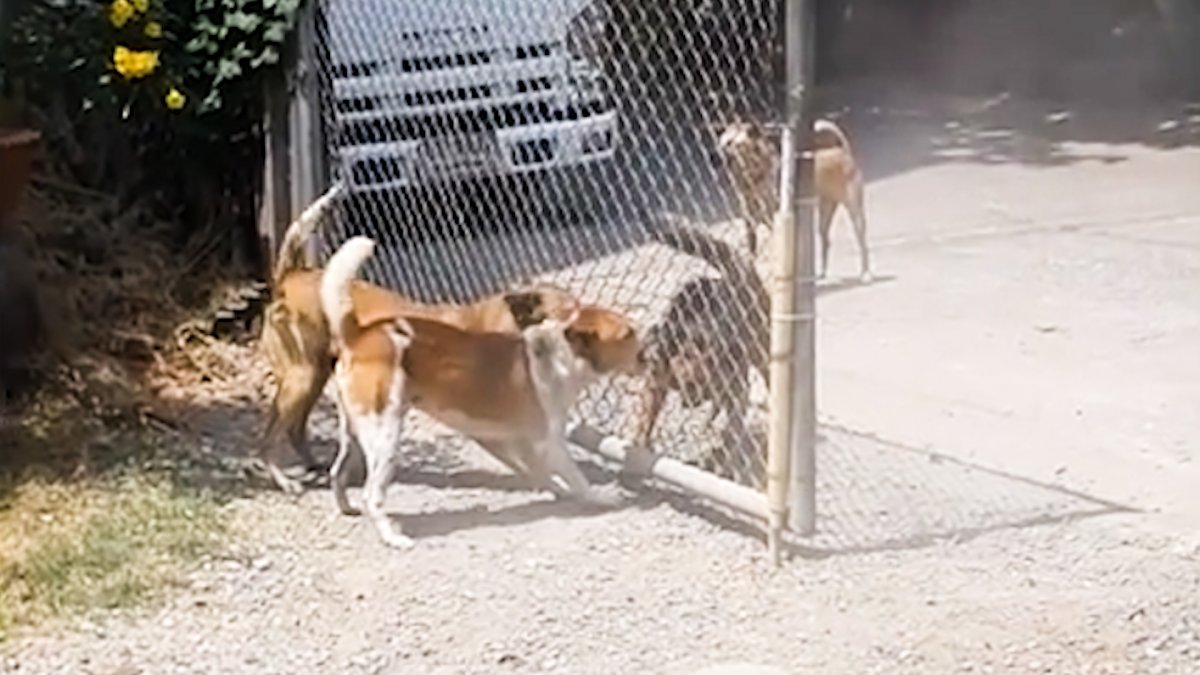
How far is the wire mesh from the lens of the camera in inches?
306

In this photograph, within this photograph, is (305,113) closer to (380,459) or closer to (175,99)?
(175,99)

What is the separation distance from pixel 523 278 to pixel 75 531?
9.92 feet

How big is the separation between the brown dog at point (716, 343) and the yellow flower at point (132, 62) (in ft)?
7.57

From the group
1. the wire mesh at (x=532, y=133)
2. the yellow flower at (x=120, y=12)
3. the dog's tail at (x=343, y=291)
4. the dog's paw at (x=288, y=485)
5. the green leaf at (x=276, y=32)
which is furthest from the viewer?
the wire mesh at (x=532, y=133)

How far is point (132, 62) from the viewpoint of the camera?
7094mm

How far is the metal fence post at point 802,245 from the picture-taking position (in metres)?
4.88

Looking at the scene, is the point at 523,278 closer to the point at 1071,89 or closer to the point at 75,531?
the point at 75,531

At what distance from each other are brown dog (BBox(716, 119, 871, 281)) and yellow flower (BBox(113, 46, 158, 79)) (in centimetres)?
186

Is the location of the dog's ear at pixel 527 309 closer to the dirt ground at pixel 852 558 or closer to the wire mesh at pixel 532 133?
the dirt ground at pixel 852 558

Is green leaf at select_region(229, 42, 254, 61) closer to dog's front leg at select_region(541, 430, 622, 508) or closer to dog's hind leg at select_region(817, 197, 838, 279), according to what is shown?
dog's hind leg at select_region(817, 197, 838, 279)

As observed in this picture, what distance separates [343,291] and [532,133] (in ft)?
11.2

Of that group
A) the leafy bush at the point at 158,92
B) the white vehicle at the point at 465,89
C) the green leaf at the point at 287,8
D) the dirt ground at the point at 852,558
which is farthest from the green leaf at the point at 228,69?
the dirt ground at the point at 852,558

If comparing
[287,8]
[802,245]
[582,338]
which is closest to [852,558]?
[802,245]

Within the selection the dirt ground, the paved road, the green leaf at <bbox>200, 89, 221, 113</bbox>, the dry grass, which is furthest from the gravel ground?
the green leaf at <bbox>200, 89, 221, 113</bbox>
